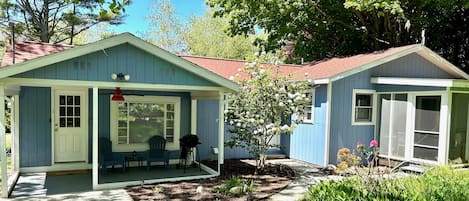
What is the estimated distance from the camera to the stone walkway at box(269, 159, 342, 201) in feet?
21.9

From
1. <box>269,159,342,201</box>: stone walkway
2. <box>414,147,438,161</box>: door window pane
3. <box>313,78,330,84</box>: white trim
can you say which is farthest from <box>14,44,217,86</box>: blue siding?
<box>414,147,438,161</box>: door window pane

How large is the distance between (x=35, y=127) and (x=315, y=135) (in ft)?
24.8

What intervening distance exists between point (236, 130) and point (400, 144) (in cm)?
478

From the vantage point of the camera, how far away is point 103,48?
6.71m

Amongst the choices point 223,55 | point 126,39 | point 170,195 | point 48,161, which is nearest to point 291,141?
point 170,195

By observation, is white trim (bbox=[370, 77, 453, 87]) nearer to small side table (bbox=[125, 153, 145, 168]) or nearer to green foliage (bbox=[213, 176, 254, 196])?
green foliage (bbox=[213, 176, 254, 196])

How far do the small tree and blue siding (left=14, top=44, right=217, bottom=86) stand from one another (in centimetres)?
127

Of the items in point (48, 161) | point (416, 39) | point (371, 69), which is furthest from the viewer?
point (416, 39)

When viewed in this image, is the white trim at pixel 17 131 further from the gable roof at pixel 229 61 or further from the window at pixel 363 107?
A: the window at pixel 363 107

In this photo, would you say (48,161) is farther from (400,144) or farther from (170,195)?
(400,144)

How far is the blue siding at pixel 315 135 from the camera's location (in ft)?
31.7

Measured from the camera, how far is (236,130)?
880 cm

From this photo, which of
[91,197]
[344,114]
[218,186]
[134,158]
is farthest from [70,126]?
[344,114]

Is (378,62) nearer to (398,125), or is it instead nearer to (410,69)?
(410,69)
